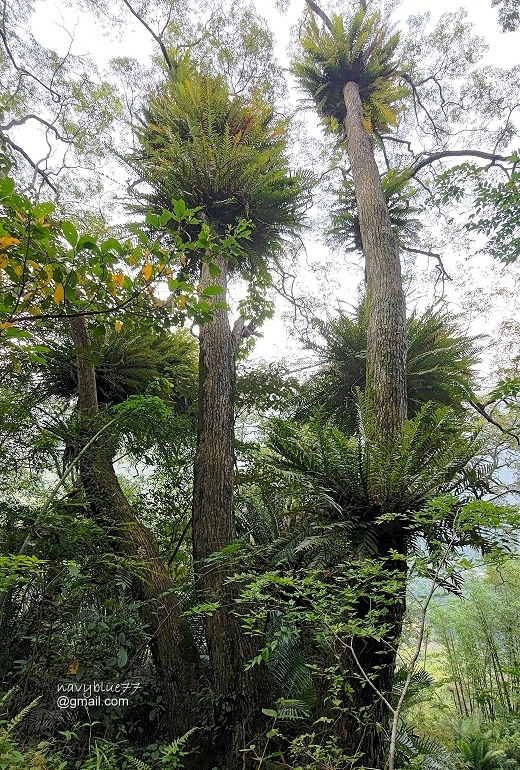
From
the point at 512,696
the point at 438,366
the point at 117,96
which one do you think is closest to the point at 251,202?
the point at 438,366

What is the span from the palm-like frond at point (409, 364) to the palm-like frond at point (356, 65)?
6.98 feet

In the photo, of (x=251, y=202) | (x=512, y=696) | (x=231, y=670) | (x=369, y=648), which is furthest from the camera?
(x=512, y=696)

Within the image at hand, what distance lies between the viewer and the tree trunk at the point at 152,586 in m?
2.02

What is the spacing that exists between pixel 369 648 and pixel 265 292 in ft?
11.4

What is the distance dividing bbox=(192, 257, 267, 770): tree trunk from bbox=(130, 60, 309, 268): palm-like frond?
2.33 feet

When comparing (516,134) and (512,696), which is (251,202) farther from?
(512,696)

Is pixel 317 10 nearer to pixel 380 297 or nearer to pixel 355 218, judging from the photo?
pixel 355 218

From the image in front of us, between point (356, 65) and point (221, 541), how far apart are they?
→ 504 cm

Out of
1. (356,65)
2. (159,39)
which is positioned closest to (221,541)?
Answer: (356,65)

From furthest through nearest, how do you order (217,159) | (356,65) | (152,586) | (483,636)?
(483,636) < (356,65) < (217,159) < (152,586)

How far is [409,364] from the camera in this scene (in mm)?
3443

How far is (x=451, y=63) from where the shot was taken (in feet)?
19.7

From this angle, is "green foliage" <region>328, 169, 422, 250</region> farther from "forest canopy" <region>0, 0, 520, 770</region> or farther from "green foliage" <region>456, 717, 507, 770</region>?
"green foliage" <region>456, 717, 507, 770</region>

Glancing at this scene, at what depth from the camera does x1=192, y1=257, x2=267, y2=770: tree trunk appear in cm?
190
